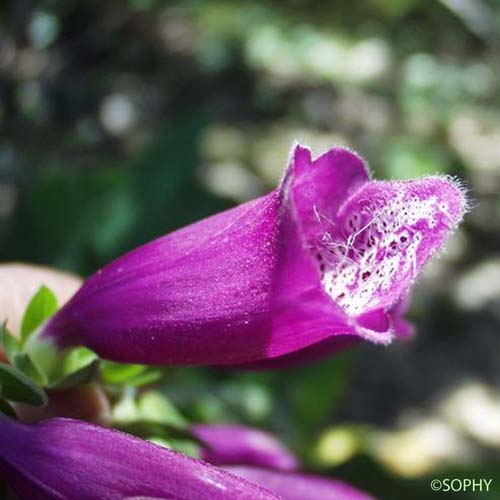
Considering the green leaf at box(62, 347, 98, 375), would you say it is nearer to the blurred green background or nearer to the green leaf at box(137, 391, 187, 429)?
the green leaf at box(137, 391, 187, 429)

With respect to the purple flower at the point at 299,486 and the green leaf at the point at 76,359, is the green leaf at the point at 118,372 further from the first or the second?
the purple flower at the point at 299,486

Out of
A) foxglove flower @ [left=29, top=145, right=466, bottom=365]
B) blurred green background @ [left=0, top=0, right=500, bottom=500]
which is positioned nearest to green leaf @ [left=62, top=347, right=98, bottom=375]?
foxglove flower @ [left=29, top=145, right=466, bottom=365]

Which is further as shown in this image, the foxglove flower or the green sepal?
the green sepal

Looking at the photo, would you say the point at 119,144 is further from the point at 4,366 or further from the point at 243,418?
the point at 4,366

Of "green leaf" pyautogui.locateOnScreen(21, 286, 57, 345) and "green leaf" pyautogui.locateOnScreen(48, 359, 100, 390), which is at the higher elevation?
"green leaf" pyautogui.locateOnScreen(21, 286, 57, 345)

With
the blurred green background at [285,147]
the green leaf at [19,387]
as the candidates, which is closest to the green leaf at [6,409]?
the green leaf at [19,387]

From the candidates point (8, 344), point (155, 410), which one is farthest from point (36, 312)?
point (155, 410)
